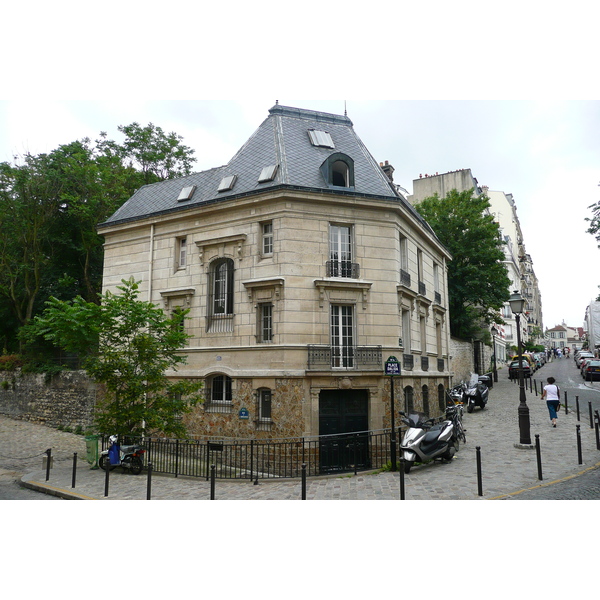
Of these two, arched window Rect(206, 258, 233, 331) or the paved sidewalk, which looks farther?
arched window Rect(206, 258, 233, 331)

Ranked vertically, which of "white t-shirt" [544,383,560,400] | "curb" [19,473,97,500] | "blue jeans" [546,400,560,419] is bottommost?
"curb" [19,473,97,500]

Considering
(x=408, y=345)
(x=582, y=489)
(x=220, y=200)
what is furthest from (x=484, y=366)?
(x=582, y=489)

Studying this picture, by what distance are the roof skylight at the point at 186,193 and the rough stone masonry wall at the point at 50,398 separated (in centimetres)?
885

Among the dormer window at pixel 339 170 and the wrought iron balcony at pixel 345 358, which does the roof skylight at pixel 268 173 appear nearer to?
the dormer window at pixel 339 170

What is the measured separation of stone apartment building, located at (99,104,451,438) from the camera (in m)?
15.9

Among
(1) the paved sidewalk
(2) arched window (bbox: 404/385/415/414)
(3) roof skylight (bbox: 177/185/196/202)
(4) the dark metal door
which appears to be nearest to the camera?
(1) the paved sidewalk

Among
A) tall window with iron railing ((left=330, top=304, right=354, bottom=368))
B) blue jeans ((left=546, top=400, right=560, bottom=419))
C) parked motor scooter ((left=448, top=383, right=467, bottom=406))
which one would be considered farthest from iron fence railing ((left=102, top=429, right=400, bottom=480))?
blue jeans ((left=546, top=400, right=560, bottom=419))

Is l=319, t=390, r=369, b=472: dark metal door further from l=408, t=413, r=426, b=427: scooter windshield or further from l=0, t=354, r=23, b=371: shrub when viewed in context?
l=0, t=354, r=23, b=371: shrub

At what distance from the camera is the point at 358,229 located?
1709cm

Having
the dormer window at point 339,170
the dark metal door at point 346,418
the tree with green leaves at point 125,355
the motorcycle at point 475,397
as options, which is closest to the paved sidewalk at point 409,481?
the tree with green leaves at point 125,355

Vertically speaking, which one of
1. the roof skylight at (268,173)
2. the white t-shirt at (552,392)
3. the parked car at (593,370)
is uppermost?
the roof skylight at (268,173)

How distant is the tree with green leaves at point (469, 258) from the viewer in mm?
31250

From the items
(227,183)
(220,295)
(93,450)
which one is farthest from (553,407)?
(93,450)

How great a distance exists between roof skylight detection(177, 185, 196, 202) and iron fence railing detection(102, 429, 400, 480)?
959 centimetres
